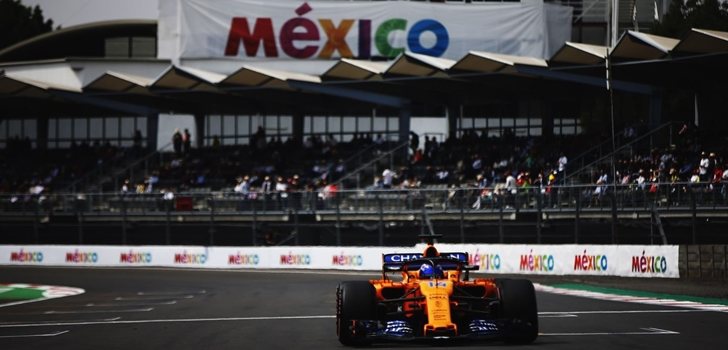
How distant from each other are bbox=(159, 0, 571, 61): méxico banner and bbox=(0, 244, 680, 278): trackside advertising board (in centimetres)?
1624

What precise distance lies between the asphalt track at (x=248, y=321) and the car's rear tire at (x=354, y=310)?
0.81 ft

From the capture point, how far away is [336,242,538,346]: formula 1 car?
48.9ft

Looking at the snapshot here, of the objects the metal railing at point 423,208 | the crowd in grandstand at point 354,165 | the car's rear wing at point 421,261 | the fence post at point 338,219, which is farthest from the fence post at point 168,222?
the car's rear wing at point 421,261

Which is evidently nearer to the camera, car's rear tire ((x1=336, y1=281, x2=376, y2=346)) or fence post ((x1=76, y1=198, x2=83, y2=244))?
car's rear tire ((x1=336, y1=281, x2=376, y2=346))

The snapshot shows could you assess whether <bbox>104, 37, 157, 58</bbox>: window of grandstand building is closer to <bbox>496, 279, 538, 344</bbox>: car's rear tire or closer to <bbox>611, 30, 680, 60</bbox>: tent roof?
<bbox>611, 30, 680, 60</bbox>: tent roof

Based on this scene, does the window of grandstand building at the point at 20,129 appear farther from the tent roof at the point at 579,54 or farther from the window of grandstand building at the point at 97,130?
the tent roof at the point at 579,54

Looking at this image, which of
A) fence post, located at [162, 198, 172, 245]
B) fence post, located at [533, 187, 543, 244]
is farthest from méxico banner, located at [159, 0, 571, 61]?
fence post, located at [533, 187, 543, 244]

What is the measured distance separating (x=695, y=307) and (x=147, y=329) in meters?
9.07

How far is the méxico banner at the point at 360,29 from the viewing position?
195 feet

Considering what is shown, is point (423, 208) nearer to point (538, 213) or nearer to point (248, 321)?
point (538, 213)

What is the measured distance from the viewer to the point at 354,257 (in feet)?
136

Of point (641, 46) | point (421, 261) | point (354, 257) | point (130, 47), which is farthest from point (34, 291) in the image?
point (130, 47)

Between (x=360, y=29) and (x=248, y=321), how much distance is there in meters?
41.2

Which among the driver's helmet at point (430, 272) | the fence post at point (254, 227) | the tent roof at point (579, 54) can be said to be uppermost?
the tent roof at point (579, 54)
